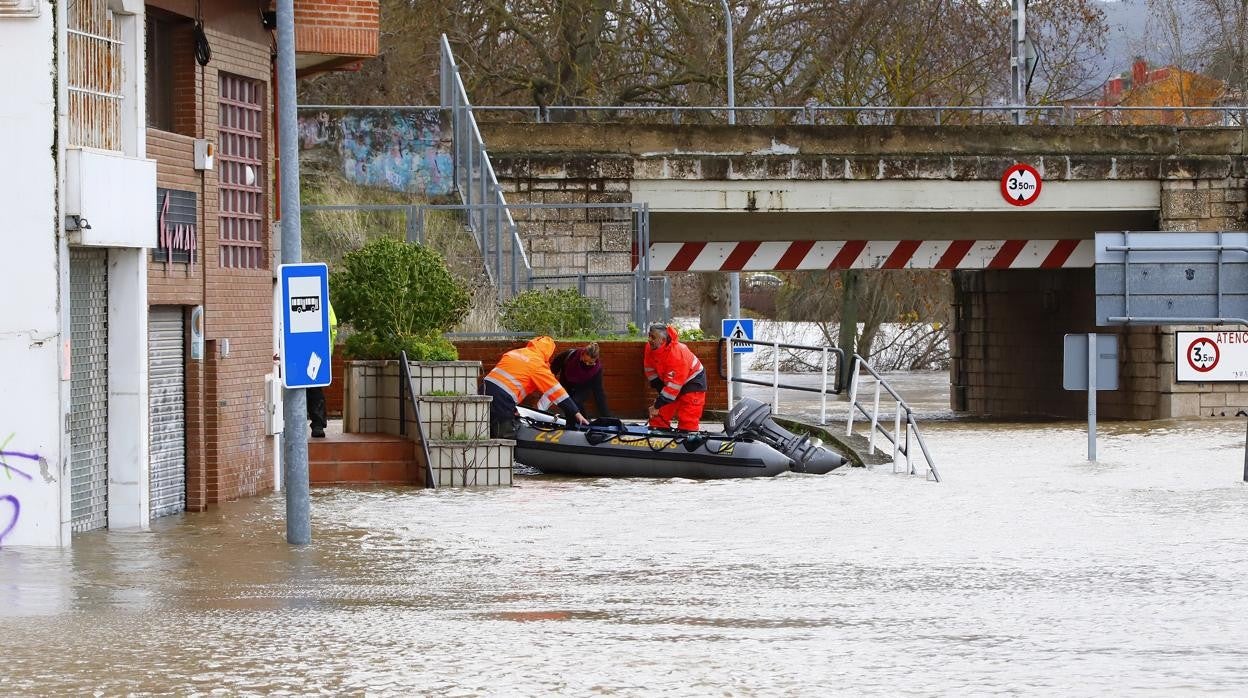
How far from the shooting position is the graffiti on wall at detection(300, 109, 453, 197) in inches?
1217

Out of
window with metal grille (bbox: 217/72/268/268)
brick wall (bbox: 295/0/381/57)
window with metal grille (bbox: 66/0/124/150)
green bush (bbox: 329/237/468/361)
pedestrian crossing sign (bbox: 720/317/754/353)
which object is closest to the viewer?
window with metal grille (bbox: 66/0/124/150)

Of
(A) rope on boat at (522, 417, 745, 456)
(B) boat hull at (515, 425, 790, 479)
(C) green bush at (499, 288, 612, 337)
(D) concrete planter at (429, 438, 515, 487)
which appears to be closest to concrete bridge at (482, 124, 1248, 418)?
(C) green bush at (499, 288, 612, 337)

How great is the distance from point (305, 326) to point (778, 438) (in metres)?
8.23

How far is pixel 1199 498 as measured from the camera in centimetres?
1909

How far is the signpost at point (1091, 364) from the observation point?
968 inches

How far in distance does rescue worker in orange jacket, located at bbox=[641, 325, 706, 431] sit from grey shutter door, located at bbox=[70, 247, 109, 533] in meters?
8.43

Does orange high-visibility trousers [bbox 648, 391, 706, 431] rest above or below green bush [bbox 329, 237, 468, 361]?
below

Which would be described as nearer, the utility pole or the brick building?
the brick building

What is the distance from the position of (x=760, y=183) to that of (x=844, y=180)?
139 centimetres

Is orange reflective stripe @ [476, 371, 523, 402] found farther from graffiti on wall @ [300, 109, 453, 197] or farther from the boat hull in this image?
graffiti on wall @ [300, 109, 453, 197]

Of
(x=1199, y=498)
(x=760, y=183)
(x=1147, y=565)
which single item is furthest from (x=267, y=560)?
(x=760, y=183)

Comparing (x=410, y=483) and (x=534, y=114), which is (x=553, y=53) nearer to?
(x=534, y=114)

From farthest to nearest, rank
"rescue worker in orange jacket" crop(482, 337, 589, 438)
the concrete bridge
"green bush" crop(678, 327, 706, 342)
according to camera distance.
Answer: the concrete bridge < "green bush" crop(678, 327, 706, 342) < "rescue worker in orange jacket" crop(482, 337, 589, 438)

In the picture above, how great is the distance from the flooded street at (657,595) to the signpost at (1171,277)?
15.1ft
